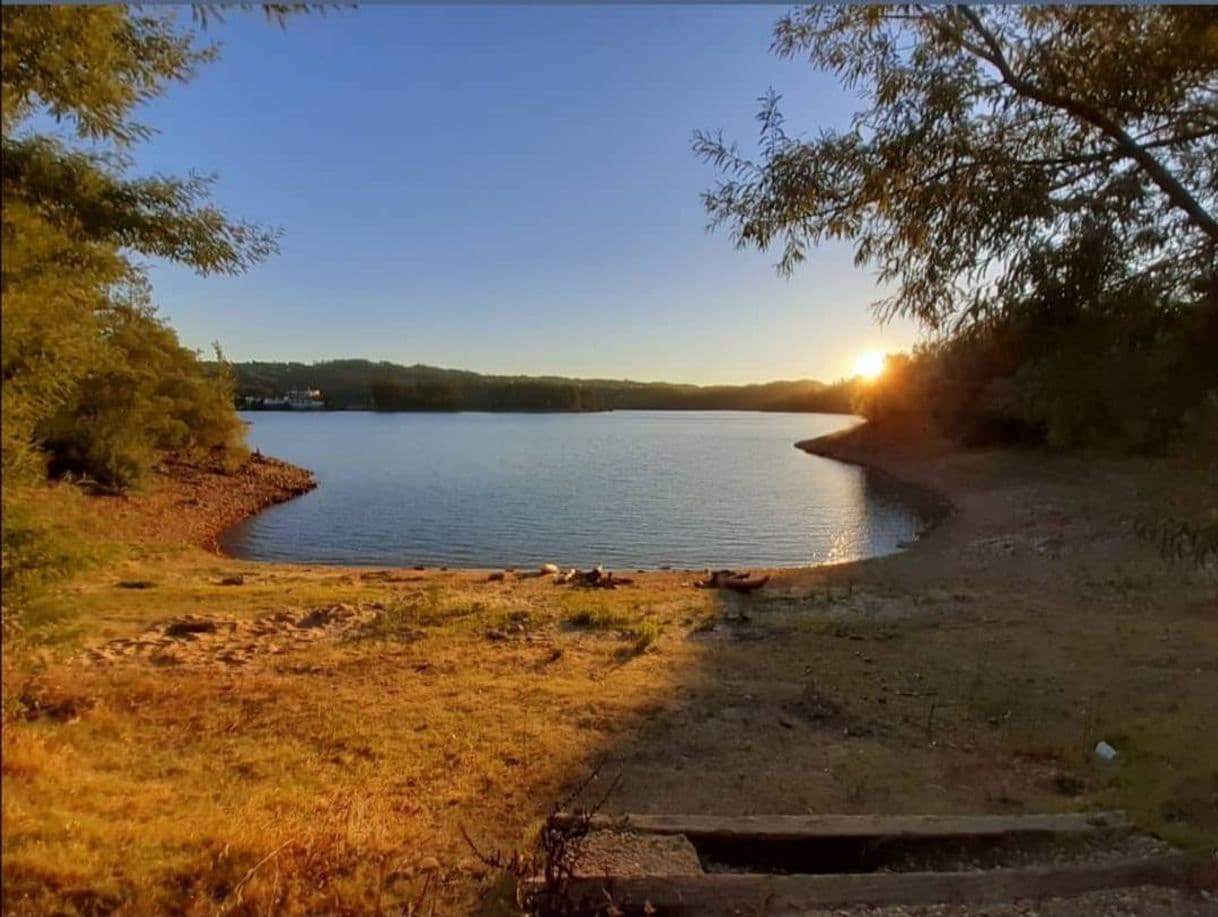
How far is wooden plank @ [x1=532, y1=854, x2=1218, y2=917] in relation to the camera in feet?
10.5

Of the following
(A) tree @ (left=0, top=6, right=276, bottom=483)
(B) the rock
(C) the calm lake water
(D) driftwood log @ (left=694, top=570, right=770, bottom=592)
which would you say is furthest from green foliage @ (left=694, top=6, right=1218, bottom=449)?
(C) the calm lake water

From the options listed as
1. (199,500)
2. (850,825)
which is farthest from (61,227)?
(199,500)

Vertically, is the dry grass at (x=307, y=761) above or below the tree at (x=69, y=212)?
below

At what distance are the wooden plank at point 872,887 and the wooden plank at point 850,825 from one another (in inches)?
18.0

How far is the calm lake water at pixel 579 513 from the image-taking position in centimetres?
2284

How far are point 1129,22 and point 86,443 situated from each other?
94.4 feet

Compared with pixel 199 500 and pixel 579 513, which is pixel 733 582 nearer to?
pixel 579 513

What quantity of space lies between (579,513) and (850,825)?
25.5 m

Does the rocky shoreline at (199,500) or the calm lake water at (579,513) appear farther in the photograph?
the rocky shoreline at (199,500)

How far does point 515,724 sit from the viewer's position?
598cm

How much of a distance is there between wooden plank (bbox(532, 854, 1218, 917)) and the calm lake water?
1771cm

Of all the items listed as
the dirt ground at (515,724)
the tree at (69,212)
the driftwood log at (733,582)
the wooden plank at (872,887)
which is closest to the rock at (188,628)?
the dirt ground at (515,724)

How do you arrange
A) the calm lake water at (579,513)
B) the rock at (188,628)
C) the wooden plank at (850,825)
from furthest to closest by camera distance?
the calm lake water at (579,513) → the rock at (188,628) → the wooden plank at (850,825)

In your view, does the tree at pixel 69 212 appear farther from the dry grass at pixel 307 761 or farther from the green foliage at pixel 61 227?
the dry grass at pixel 307 761
